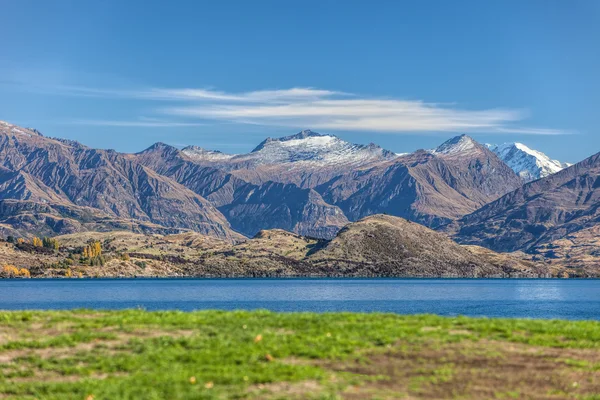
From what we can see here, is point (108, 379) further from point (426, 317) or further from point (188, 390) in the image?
point (426, 317)

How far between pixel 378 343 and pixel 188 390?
1055 cm

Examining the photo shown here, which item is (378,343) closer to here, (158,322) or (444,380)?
(444,380)

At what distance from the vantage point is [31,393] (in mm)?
29422

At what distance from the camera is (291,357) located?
33562 millimetres

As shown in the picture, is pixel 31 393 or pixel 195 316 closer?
pixel 31 393

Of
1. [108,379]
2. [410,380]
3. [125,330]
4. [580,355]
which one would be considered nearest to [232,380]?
[108,379]

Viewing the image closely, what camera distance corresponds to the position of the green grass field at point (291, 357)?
29281 mm

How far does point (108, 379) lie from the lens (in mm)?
30406

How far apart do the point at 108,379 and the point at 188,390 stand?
12.4 feet

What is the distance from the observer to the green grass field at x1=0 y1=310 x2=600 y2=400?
96.1 ft

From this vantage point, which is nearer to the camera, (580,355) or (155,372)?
(155,372)

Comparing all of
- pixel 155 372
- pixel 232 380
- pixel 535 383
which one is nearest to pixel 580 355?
pixel 535 383

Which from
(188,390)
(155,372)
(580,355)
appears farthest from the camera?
(580,355)

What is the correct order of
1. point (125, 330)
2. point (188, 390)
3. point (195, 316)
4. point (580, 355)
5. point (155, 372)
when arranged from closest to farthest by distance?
point (188, 390)
point (155, 372)
point (580, 355)
point (125, 330)
point (195, 316)
